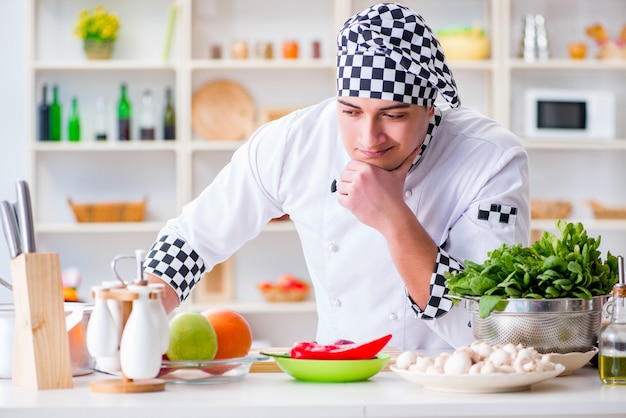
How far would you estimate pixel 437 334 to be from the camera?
2180 mm

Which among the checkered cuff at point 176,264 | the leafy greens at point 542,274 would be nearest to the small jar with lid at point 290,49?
the checkered cuff at point 176,264

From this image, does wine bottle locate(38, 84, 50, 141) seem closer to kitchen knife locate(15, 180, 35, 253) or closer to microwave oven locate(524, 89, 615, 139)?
microwave oven locate(524, 89, 615, 139)

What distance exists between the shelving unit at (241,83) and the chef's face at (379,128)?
2.77 m

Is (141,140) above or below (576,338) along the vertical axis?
above

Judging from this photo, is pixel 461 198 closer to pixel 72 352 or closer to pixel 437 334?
pixel 437 334

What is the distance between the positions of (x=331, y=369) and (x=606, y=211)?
11.5 ft

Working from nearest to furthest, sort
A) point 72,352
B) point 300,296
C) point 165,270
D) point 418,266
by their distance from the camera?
point 72,352, point 418,266, point 165,270, point 300,296

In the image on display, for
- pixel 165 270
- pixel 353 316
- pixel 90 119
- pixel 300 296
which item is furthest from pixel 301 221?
pixel 90 119

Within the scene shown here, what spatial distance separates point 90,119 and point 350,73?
3125mm

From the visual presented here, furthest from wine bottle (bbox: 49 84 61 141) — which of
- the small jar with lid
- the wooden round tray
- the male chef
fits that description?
the male chef

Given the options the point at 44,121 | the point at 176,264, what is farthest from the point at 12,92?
the point at 176,264

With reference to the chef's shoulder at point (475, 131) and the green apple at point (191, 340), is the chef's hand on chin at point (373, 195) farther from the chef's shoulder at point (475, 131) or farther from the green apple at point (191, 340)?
the green apple at point (191, 340)

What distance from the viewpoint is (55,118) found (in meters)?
4.73

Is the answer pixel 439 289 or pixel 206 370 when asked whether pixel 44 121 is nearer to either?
pixel 439 289
